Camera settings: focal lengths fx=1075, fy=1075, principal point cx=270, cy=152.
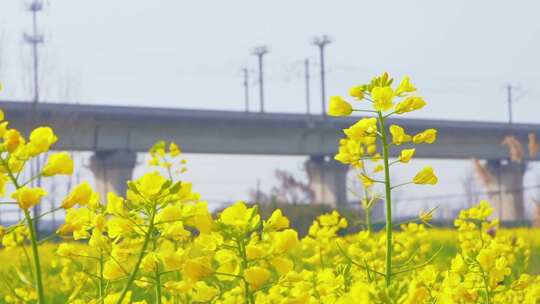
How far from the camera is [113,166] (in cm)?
3750

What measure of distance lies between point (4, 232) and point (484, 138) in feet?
150

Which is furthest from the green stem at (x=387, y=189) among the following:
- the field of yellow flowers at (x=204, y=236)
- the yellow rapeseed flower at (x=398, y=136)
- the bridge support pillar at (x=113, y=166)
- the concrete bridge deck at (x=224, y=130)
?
the bridge support pillar at (x=113, y=166)

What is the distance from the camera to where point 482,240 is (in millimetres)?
4504

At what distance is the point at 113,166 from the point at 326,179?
1086cm

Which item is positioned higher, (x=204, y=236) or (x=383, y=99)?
(x=383, y=99)

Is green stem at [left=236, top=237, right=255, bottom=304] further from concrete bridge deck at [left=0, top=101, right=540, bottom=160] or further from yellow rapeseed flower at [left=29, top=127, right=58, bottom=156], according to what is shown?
concrete bridge deck at [left=0, top=101, right=540, bottom=160]

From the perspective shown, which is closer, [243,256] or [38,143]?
[38,143]

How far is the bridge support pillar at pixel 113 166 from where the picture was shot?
37.4 meters

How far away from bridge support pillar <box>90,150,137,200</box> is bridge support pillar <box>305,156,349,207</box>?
923 centimetres

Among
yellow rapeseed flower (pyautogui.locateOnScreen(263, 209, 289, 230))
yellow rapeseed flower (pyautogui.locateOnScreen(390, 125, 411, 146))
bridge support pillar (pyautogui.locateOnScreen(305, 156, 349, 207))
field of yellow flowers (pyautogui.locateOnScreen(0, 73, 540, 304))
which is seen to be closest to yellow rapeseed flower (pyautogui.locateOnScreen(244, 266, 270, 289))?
field of yellow flowers (pyautogui.locateOnScreen(0, 73, 540, 304))

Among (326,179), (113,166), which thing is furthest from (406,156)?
(326,179)

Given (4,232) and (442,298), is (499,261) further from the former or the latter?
(4,232)

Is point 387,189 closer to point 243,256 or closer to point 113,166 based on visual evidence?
point 243,256

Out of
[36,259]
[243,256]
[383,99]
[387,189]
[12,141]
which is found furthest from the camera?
[383,99]
